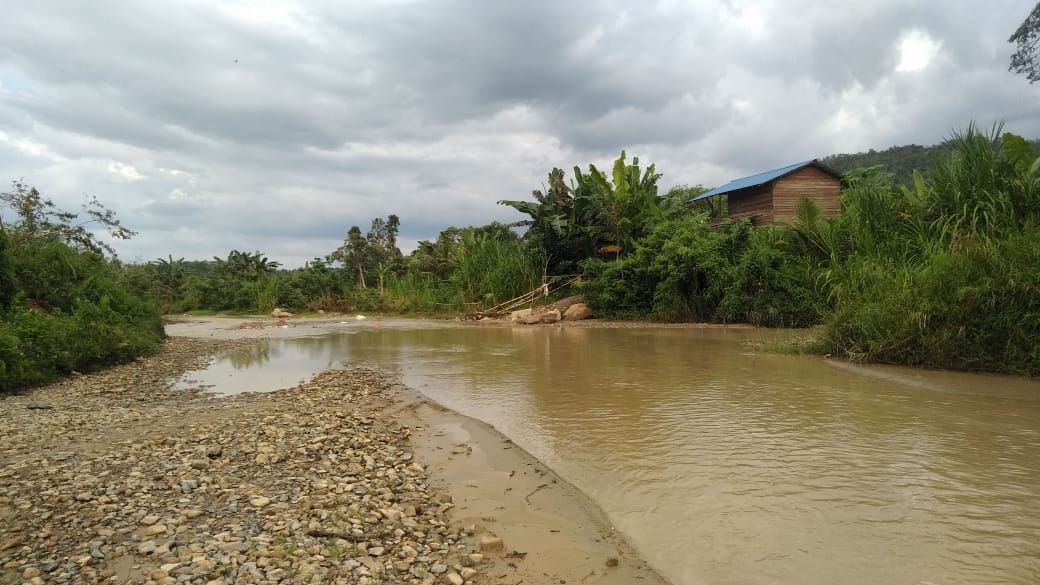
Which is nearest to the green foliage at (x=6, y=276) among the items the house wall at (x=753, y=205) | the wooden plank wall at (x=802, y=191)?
the house wall at (x=753, y=205)

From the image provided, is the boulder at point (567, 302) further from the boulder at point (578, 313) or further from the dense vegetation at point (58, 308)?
the dense vegetation at point (58, 308)

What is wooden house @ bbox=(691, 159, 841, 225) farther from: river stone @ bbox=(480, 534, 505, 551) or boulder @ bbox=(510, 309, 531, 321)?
river stone @ bbox=(480, 534, 505, 551)

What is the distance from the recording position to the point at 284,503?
376 centimetres

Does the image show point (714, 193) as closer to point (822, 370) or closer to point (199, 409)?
point (822, 370)

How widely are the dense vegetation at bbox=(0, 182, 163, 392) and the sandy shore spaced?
2.09 meters

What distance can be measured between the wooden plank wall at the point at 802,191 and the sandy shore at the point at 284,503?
63.9 feet

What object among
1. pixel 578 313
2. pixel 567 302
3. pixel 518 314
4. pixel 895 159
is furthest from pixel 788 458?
pixel 895 159

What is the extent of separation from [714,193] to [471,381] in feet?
64.2

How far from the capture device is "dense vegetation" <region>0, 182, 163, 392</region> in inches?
323

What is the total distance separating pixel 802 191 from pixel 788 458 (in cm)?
2019

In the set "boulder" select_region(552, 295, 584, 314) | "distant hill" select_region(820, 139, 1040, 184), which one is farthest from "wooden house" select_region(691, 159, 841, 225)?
"distant hill" select_region(820, 139, 1040, 184)

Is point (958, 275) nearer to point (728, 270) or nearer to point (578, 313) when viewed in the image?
point (728, 270)

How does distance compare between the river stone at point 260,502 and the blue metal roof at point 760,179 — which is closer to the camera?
the river stone at point 260,502

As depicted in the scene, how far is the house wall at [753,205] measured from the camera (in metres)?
22.4
